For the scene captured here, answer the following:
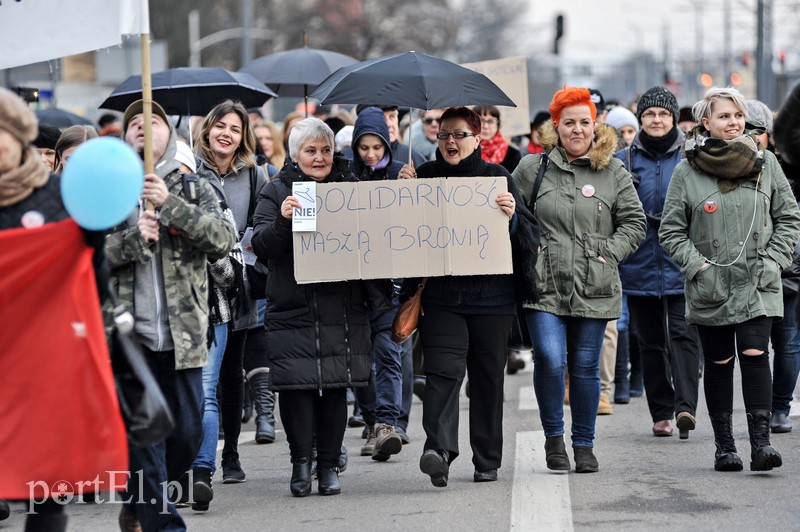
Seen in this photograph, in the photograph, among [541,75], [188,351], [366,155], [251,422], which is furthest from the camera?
[541,75]

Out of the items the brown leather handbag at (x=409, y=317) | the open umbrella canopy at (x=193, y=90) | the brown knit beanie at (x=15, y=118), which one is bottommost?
the brown leather handbag at (x=409, y=317)

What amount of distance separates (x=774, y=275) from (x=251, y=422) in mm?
4709

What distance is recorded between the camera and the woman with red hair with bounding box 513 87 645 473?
7605 mm

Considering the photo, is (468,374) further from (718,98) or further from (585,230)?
(718,98)

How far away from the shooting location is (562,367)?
7676 mm

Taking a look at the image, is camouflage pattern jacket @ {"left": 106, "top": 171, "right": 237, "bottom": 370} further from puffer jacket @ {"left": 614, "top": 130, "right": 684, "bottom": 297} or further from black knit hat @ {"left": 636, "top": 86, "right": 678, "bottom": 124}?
black knit hat @ {"left": 636, "top": 86, "right": 678, "bottom": 124}

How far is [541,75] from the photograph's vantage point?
94.8 m

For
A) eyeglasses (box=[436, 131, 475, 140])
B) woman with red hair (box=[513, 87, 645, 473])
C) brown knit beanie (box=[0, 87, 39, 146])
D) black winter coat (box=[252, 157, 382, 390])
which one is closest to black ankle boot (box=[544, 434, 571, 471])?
woman with red hair (box=[513, 87, 645, 473])

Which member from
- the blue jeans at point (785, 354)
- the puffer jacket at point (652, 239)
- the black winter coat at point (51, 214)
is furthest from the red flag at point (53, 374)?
the puffer jacket at point (652, 239)

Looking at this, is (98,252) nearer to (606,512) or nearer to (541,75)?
(606,512)

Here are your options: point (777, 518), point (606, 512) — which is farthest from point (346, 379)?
point (777, 518)

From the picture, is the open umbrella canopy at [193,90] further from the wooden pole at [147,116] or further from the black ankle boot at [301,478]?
the wooden pole at [147,116]

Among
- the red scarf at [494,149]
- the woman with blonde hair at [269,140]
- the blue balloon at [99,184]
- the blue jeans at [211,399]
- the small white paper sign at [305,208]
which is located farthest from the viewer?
the woman with blonde hair at [269,140]

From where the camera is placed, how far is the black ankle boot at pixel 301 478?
24.3 ft
